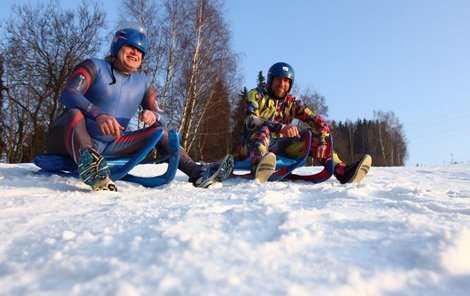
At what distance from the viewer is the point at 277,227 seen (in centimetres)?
110

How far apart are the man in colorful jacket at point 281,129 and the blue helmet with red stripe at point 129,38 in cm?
114

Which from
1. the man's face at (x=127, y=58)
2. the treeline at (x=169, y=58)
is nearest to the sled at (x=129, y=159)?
the man's face at (x=127, y=58)

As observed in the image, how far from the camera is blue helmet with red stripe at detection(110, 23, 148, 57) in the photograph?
261 centimetres

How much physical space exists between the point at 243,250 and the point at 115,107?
2.01 meters

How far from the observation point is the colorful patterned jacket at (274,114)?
328cm

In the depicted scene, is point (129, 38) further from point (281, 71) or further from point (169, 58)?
point (169, 58)

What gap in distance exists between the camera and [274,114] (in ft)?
11.8

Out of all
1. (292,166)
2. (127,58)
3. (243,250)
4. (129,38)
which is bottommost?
(243,250)

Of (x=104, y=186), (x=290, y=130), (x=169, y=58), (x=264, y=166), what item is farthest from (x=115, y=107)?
(x=169, y=58)

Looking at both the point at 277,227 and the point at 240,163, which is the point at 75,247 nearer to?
the point at 277,227

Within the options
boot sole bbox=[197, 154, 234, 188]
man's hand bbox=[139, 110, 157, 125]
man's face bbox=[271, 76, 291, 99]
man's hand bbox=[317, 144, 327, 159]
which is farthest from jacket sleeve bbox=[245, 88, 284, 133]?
man's hand bbox=[139, 110, 157, 125]

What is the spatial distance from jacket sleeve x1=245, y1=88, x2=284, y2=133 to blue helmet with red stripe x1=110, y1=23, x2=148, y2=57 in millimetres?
1104

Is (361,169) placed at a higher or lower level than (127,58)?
lower

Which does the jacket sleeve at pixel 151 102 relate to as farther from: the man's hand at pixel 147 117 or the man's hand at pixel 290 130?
the man's hand at pixel 290 130
